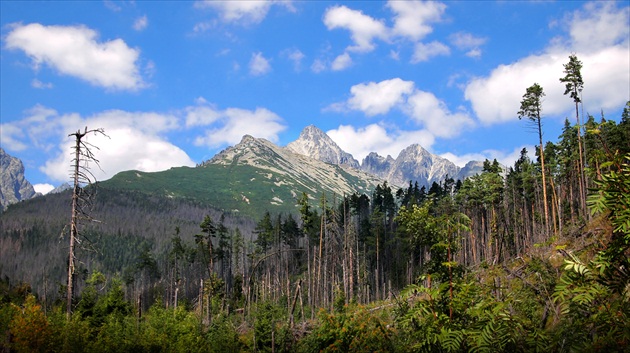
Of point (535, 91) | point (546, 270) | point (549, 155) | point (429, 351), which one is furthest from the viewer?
point (549, 155)

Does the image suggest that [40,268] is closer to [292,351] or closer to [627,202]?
[292,351]

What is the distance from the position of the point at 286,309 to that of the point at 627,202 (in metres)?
54.4

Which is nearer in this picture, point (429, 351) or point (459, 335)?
point (459, 335)

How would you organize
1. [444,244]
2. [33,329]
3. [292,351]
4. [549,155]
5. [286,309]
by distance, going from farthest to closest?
1. [549,155]
2. [286,309]
3. [292,351]
4. [33,329]
5. [444,244]

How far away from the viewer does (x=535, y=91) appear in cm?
3894

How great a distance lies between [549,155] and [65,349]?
68331 mm

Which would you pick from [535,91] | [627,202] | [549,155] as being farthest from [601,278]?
[549,155]

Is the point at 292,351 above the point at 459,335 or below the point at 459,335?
below

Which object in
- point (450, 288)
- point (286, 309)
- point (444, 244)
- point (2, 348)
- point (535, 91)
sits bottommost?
point (286, 309)

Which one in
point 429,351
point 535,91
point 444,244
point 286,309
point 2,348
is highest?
point 535,91

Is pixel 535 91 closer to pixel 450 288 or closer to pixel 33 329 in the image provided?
pixel 450 288

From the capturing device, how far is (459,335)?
6.66 meters

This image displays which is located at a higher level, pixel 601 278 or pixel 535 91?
pixel 535 91

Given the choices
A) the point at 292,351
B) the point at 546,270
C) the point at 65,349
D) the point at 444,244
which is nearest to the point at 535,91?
the point at 546,270
